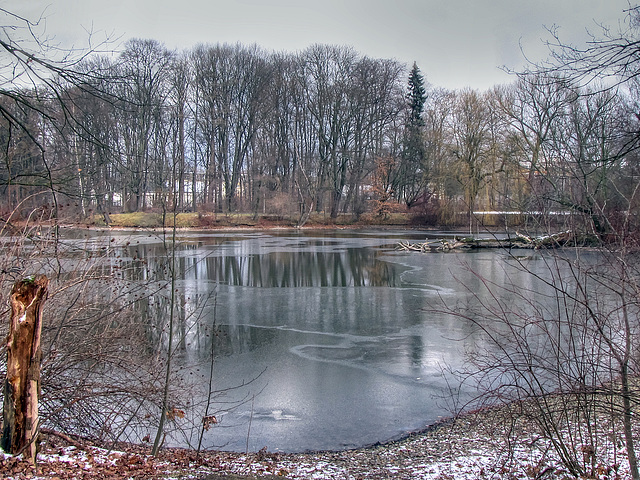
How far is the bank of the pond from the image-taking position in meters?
3.62

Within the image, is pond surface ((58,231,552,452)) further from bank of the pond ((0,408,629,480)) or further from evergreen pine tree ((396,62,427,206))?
evergreen pine tree ((396,62,427,206))

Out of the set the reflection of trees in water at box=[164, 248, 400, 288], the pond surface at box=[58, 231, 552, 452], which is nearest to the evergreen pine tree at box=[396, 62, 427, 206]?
the reflection of trees in water at box=[164, 248, 400, 288]

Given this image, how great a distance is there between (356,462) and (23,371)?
3.12 metres

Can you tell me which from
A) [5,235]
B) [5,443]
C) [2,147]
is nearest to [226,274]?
[5,235]

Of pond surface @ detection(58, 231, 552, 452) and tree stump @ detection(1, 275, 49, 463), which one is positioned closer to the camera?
tree stump @ detection(1, 275, 49, 463)

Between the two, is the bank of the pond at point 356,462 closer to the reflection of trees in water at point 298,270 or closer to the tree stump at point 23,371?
the tree stump at point 23,371

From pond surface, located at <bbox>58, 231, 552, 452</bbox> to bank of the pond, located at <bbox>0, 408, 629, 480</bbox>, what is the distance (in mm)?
407

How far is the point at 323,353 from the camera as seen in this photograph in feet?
28.5

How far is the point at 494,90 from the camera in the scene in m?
42.6

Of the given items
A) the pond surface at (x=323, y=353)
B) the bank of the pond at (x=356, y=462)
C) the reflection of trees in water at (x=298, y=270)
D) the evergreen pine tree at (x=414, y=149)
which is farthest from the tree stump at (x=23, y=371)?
the evergreen pine tree at (x=414, y=149)

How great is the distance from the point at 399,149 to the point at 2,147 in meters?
50.0

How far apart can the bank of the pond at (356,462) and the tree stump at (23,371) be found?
0.12 meters

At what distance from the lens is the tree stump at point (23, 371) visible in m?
3.37

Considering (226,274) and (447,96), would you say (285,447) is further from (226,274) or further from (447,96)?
(447,96)
